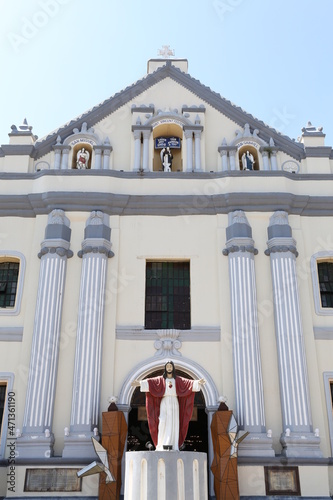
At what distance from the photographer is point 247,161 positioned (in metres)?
18.8

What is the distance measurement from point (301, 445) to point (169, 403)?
13.9 ft

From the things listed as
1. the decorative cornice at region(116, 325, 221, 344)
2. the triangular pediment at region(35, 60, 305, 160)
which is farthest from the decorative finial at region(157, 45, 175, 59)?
the decorative cornice at region(116, 325, 221, 344)

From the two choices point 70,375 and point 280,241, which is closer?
point 70,375

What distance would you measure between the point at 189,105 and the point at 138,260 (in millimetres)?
6213

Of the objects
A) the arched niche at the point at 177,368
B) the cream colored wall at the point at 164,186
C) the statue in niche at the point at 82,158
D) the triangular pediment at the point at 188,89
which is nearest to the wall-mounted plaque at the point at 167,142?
the cream colored wall at the point at 164,186

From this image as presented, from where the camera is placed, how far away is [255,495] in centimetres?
1391

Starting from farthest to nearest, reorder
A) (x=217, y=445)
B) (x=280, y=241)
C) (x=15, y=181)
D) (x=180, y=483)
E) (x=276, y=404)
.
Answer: (x=15, y=181) < (x=280, y=241) < (x=276, y=404) < (x=217, y=445) < (x=180, y=483)

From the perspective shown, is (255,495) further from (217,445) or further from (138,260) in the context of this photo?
(138,260)

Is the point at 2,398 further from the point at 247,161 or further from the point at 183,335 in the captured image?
the point at 247,161

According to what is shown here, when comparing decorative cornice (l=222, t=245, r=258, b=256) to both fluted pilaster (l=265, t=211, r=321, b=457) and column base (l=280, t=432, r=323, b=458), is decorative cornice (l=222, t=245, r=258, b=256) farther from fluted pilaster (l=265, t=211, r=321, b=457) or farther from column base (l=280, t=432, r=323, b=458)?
column base (l=280, t=432, r=323, b=458)

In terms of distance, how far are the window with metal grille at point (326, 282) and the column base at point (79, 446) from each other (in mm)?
7804

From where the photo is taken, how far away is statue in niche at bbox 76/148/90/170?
730 inches

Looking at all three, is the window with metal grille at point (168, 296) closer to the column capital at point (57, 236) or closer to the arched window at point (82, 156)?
the column capital at point (57, 236)

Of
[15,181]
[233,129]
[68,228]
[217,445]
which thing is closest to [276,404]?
[217,445]
